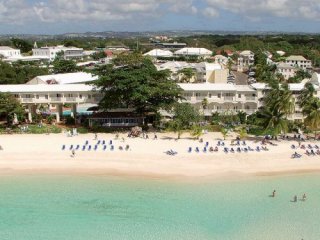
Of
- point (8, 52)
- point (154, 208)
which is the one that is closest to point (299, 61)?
point (8, 52)

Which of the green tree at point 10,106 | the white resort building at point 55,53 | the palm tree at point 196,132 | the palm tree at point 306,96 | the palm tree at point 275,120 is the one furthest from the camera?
the white resort building at point 55,53

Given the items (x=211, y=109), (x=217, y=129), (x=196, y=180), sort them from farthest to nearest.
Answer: (x=211, y=109) → (x=217, y=129) → (x=196, y=180)

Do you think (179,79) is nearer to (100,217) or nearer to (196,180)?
(196,180)

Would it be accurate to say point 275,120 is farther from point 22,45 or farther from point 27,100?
point 22,45

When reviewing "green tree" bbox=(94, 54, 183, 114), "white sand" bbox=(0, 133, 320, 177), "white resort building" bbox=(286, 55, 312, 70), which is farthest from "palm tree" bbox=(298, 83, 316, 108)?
"white resort building" bbox=(286, 55, 312, 70)

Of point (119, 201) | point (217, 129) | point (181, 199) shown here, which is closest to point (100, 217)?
point (119, 201)

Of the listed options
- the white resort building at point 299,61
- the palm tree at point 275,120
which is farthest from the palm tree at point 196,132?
the white resort building at point 299,61

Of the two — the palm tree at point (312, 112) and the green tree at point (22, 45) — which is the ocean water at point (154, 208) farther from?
the green tree at point (22, 45)
